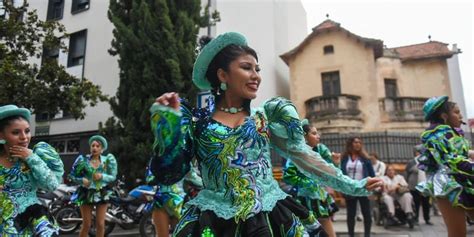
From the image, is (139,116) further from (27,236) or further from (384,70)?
(384,70)

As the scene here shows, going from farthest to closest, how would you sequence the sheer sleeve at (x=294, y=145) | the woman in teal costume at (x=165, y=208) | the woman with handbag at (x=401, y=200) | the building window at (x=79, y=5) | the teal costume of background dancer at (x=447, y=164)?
the building window at (x=79, y=5) < the woman with handbag at (x=401, y=200) < the woman in teal costume at (x=165, y=208) < the teal costume of background dancer at (x=447, y=164) < the sheer sleeve at (x=294, y=145)

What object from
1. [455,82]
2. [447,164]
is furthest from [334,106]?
[447,164]

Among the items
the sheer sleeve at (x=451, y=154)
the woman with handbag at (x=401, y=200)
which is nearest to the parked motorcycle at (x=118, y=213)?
the woman with handbag at (x=401, y=200)

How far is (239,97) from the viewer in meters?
2.20

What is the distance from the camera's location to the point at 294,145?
2219mm

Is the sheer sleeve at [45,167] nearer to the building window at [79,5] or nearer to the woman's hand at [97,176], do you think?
the woman's hand at [97,176]

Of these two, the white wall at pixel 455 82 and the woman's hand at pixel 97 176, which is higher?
the white wall at pixel 455 82

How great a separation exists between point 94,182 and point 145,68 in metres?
5.05

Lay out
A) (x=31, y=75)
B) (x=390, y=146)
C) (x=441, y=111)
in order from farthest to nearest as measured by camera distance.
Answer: (x=390, y=146) < (x=31, y=75) < (x=441, y=111)

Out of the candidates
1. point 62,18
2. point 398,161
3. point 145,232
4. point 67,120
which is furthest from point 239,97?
point 62,18

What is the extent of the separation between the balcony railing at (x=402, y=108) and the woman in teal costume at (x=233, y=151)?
1924 centimetres

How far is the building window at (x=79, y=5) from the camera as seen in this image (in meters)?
A: 17.0

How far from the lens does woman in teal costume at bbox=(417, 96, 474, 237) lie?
3574mm

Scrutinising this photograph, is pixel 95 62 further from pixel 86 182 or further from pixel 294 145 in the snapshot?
pixel 294 145
